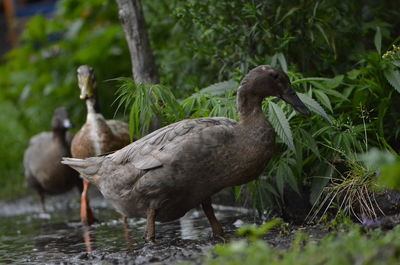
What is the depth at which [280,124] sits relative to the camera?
4.96 metres

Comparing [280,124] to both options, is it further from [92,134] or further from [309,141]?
[92,134]

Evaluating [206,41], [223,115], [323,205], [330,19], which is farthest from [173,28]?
[323,205]

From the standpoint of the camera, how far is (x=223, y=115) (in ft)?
17.6

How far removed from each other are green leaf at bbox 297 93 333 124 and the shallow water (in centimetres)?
112

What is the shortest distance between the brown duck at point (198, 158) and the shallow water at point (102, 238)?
324mm

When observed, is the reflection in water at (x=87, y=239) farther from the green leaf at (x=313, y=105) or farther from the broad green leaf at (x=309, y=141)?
the green leaf at (x=313, y=105)

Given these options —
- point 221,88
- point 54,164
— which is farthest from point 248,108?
point 54,164

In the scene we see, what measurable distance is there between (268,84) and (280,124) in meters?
0.30

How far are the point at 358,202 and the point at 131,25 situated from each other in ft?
9.40

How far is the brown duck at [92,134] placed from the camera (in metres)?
6.78

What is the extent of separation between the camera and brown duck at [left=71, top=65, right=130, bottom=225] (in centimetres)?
678

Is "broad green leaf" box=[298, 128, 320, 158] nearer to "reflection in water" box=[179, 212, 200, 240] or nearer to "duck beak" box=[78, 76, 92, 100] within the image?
"reflection in water" box=[179, 212, 200, 240]

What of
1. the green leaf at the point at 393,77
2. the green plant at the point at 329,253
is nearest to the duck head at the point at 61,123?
the green leaf at the point at 393,77

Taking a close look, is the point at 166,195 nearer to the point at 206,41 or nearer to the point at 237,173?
the point at 237,173
